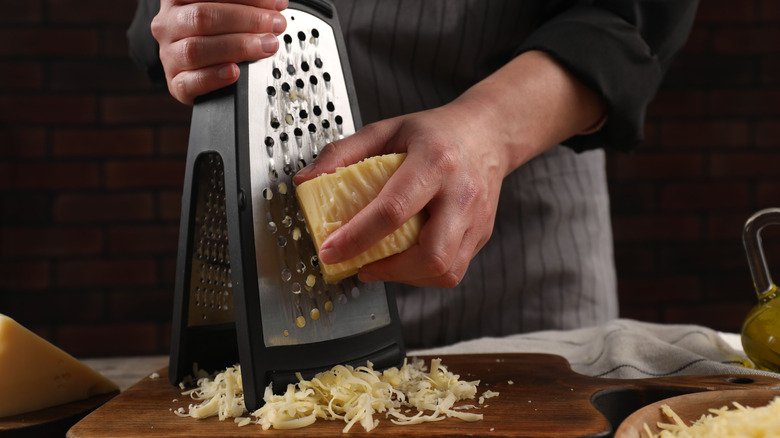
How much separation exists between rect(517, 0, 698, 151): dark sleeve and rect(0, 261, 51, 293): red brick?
197 cm

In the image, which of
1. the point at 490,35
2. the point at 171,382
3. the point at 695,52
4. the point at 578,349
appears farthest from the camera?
the point at 695,52

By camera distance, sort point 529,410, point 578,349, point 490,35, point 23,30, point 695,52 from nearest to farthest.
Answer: point 529,410, point 578,349, point 490,35, point 23,30, point 695,52

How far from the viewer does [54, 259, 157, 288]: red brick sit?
240 centimetres

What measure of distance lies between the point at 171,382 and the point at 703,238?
2288 mm

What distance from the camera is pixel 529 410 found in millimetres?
687

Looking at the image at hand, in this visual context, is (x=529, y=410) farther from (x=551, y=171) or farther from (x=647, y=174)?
(x=647, y=174)

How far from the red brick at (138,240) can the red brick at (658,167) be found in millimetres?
1649

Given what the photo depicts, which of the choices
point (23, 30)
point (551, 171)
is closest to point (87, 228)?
point (23, 30)

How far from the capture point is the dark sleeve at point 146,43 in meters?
1.09

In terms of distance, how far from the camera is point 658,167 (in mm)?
2574

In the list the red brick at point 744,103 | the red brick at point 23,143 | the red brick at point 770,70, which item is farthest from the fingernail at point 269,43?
the red brick at point 770,70

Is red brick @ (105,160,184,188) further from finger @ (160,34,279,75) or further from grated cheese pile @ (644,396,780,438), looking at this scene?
grated cheese pile @ (644,396,780,438)

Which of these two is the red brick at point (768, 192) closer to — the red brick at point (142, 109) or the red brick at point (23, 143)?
the red brick at point (142, 109)

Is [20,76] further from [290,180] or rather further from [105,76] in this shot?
[290,180]
